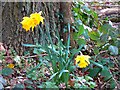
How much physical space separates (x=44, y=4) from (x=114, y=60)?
0.66 meters

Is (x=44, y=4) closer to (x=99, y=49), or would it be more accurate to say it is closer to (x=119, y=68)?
(x=99, y=49)

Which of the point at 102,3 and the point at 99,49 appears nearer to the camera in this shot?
the point at 99,49

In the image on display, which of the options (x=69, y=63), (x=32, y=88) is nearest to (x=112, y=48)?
(x=69, y=63)

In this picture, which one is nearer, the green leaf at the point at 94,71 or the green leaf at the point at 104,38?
the green leaf at the point at 94,71

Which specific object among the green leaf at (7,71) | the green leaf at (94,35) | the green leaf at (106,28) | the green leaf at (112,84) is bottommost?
the green leaf at (112,84)

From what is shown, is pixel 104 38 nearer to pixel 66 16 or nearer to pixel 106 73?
pixel 106 73

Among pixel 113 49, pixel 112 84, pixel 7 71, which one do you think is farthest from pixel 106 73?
pixel 7 71

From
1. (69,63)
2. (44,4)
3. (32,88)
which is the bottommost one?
(32,88)

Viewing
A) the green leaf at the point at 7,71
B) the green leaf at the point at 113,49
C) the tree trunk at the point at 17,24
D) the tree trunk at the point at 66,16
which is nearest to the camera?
the green leaf at the point at 7,71

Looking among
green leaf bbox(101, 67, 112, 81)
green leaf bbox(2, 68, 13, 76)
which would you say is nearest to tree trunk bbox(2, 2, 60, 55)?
green leaf bbox(2, 68, 13, 76)

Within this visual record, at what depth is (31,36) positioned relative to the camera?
2365mm

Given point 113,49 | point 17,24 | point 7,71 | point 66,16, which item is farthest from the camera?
point 66,16

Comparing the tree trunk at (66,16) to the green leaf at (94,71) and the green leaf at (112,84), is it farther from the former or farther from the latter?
the green leaf at (112,84)

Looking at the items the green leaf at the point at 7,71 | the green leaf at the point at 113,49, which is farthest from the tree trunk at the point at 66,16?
the green leaf at the point at 7,71
